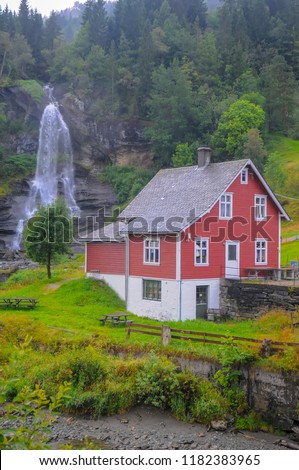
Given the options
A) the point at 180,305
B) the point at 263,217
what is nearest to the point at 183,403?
the point at 180,305

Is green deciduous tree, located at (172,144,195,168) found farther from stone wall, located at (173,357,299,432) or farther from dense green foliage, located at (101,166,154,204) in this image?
stone wall, located at (173,357,299,432)

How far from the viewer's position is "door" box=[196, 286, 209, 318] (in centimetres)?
2698

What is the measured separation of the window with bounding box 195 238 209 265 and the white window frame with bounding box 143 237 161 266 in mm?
1929

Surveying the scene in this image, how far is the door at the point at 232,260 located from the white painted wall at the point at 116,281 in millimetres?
5788

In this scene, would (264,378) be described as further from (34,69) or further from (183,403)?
(34,69)

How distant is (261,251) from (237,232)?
7.52 ft

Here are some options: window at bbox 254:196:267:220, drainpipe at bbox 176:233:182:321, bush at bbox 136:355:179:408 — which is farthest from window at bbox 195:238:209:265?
bush at bbox 136:355:179:408

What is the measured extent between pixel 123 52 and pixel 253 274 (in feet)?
195

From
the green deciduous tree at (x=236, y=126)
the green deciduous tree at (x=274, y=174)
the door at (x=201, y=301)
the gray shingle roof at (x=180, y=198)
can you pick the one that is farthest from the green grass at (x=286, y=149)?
the door at (x=201, y=301)

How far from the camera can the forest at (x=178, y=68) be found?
2729 inches

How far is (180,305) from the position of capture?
26.1 meters

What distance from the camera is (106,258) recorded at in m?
31.2
